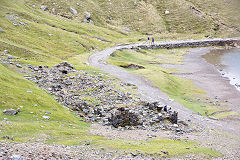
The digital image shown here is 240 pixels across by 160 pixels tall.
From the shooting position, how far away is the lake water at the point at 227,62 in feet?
301

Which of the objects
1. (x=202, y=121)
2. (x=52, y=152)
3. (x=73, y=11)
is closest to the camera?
(x=52, y=152)

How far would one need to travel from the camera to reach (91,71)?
70.2 m

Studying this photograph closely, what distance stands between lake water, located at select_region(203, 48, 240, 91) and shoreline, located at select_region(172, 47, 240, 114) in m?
1.97

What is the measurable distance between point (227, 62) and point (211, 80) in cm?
3722

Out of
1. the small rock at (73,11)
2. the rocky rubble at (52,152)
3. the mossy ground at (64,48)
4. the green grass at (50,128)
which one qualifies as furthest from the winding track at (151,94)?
the small rock at (73,11)

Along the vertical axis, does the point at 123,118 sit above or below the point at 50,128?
below

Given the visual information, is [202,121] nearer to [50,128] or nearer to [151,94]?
[151,94]

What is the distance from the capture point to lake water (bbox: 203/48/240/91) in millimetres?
91631

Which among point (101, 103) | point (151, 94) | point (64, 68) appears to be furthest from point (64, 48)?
point (101, 103)

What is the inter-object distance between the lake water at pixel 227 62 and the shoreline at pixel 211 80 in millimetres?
1968

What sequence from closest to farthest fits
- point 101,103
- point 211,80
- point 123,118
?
point 123,118 < point 101,103 < point 211,80

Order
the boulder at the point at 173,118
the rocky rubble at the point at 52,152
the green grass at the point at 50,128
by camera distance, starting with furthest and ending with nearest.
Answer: the boulder at the point at 173,118 → the green grass at the point at 50,128 → the rocky rubble at the point at 52,152

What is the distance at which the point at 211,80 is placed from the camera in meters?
85.8

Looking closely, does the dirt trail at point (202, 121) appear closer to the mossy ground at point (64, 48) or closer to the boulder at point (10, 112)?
the mossy ground at point (64, 48)
